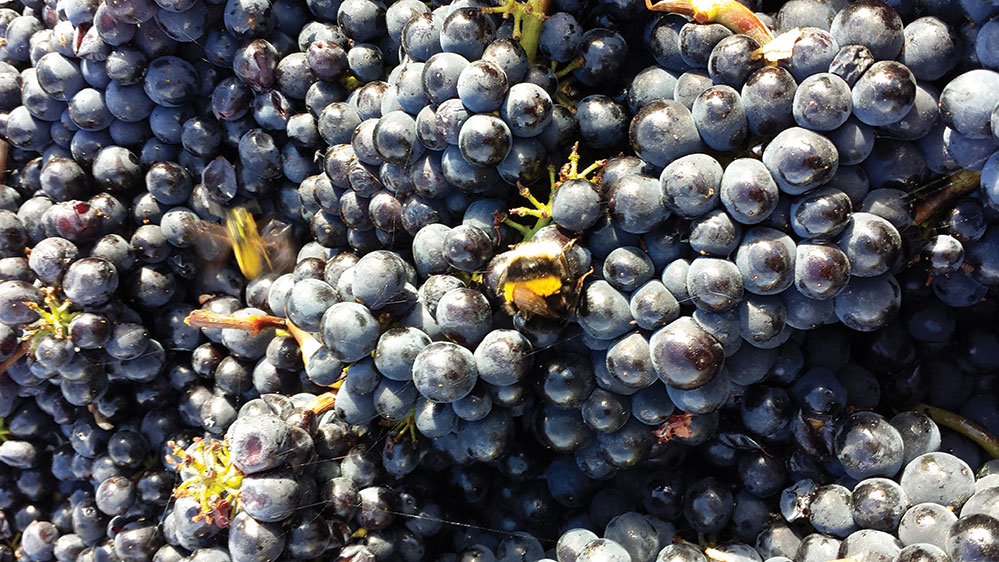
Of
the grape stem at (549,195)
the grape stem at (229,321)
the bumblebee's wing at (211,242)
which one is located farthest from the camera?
the bumblebee's wing at (211,242)

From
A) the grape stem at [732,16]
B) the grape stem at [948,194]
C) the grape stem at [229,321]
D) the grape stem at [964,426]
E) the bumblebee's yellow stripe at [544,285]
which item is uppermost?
the grape stem at [732,16]

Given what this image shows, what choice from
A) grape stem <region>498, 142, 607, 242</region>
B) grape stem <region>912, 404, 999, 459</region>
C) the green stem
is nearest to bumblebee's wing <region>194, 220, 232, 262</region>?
grape stem <region>498, 142, 607, 242</region>

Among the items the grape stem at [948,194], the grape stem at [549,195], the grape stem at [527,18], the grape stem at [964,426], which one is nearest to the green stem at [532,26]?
the grape stem at [527,18]

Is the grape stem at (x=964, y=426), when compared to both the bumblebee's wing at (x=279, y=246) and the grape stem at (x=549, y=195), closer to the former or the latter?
the grape stem at (x=549, y=195)

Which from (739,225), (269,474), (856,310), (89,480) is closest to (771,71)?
(739,225)

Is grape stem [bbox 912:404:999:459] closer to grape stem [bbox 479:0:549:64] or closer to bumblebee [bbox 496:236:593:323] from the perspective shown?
bumblebee [bbox 496:236:593:323]

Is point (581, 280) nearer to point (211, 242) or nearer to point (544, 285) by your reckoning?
point (544, 285)

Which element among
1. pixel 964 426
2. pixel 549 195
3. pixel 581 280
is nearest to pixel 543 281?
pixel 581 280

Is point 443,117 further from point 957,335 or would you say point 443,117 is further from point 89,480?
point 89,480
